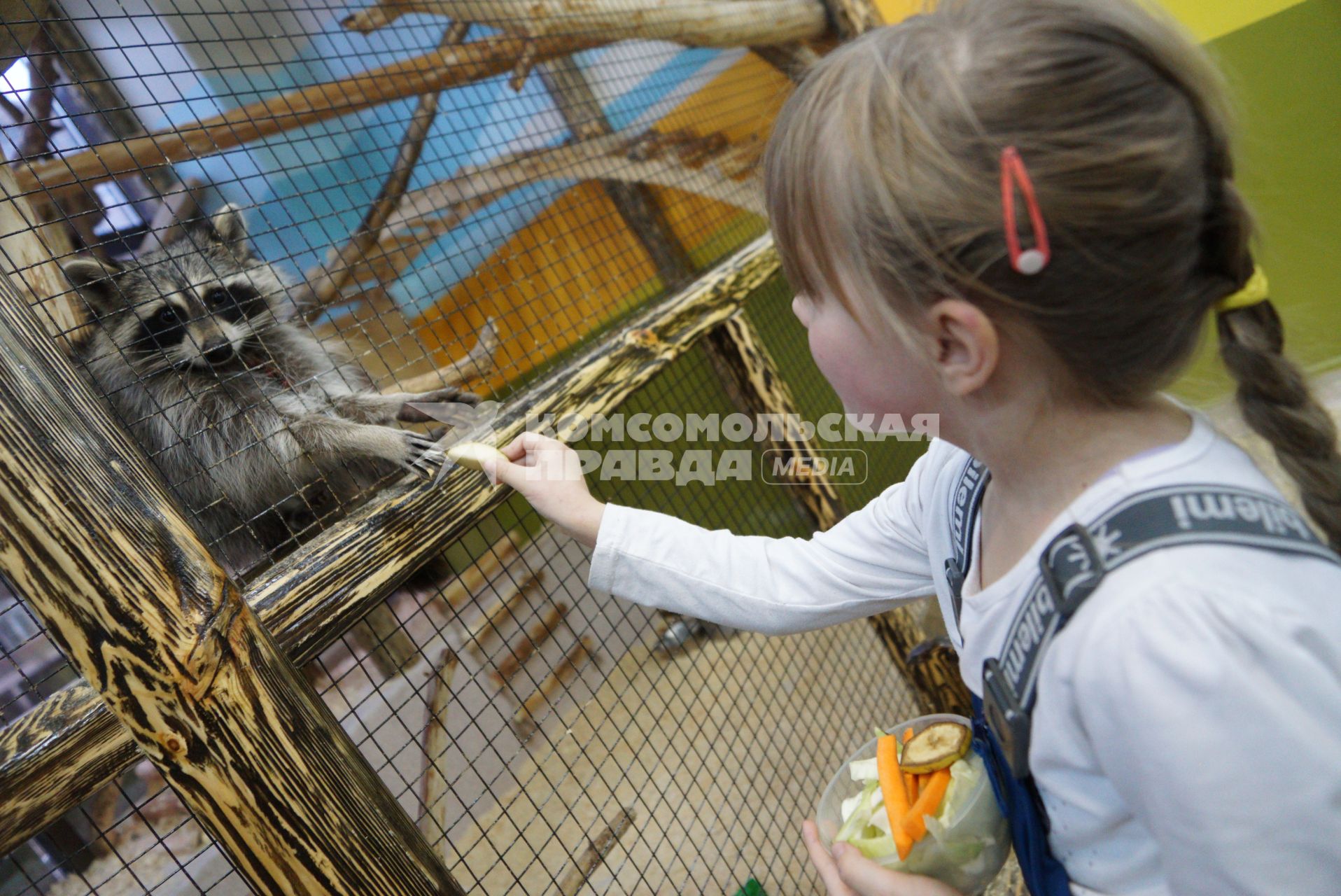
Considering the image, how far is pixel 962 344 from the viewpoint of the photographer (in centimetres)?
60

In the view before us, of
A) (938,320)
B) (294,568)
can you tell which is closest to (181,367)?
(294,568)

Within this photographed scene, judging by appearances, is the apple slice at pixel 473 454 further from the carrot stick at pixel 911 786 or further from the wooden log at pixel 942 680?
the wooden log at pixel 942 680

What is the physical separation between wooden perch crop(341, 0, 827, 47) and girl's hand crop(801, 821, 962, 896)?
177 cm

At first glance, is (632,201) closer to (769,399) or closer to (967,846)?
(769,399)

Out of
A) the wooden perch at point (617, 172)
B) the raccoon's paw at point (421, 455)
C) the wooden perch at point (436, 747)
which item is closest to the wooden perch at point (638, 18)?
the wooden perch at point (617, 172)

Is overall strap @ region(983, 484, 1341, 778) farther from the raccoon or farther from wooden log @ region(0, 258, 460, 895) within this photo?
the raccoon

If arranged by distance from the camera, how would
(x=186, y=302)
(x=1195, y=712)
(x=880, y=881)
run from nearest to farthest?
1. (x=1195, y=712)
2. (x=880, y=881)
3. (x=186, y=302)

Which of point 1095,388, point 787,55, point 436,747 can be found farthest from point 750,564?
point 787,55

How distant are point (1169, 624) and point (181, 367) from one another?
66.9 inches

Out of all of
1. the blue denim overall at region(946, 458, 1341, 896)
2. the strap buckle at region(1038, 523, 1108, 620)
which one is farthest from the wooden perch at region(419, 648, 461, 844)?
the strap buckle at region(1038, 523, 1108, 620)

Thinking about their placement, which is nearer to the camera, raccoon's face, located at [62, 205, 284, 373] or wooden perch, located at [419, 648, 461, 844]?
raccoon's face, located at [62, 205, 284, 373]

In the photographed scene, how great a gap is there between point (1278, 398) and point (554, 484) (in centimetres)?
78

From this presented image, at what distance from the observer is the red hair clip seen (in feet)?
1.70

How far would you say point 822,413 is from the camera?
291cm
